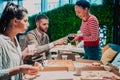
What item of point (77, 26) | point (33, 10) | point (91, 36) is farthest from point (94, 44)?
point (33, 10)

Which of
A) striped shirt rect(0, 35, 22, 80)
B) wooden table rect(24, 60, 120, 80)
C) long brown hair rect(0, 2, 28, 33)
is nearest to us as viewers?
striped shirt rect(0, 35, 22, 80)

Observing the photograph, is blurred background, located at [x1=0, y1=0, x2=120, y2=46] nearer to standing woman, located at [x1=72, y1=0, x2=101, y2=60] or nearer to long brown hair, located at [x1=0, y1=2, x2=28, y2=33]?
standing woman, located at [x1=72, y1=0, x2=101, y2=60]

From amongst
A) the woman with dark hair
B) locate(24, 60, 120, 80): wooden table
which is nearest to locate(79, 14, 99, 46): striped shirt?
locate(24, 60, 120, 80): wooden table

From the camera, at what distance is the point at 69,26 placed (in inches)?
352

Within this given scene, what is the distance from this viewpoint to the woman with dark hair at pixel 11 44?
158cm

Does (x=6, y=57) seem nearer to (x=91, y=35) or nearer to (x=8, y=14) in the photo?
(x=8, y=14)

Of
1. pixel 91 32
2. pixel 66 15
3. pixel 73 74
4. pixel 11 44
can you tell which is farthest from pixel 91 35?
pixel 66 15

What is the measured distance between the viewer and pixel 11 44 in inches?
69.3

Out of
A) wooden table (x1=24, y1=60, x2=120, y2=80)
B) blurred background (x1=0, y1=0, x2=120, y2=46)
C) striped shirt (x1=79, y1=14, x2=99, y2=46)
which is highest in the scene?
blurred background (x1=0, y1=0, x2=120, y2=46)

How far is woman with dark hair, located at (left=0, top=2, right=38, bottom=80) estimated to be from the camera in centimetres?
158

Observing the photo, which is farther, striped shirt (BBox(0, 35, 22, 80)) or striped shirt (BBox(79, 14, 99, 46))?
striped shirt (BBox(79, 14, 99, 46))

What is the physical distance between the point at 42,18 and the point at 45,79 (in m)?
1.98

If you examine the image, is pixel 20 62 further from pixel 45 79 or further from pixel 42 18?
pixel 42 18

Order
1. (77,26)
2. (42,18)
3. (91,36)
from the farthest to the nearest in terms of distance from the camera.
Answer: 1. (77,26)
2. (42,18)
3. (91,36)
